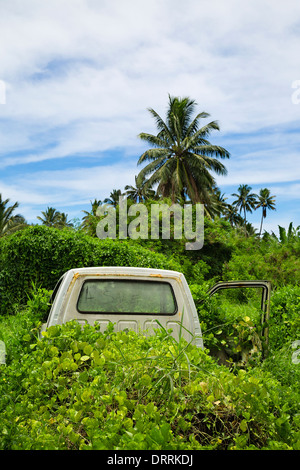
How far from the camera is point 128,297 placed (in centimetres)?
499

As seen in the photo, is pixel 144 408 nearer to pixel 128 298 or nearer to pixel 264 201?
pixel 128 298

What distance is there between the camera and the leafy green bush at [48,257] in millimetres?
13938

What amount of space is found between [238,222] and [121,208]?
64474mm

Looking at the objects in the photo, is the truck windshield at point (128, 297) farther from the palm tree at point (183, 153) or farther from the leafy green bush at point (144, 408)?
the palm tree at point (183, 153)

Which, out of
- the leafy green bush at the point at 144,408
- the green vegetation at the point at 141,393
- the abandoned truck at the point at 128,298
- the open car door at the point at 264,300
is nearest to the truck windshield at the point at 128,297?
the abandoned truck at the point at 128,298

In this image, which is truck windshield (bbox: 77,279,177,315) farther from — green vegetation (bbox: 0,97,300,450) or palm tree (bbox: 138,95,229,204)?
palm tree (bbox: 138,95,229,204)

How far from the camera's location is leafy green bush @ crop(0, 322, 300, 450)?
2033mm

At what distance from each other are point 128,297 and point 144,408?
2.90m

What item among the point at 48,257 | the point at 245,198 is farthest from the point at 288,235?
the point at 245,198

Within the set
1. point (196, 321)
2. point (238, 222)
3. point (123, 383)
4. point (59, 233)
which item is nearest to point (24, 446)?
point (123, 383)

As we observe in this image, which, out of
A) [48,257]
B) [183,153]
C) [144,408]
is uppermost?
[183,153]

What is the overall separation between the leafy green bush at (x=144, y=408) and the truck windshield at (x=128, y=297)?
2128 millimetres

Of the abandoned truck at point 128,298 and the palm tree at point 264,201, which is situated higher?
the palm tree at point 264,201

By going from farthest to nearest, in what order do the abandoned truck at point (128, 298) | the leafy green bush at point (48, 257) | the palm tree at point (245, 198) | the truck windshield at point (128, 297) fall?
the palm tree at point (245, 198) → the leafy green bush at point (48, 257) → the truck windshield at point (128, 297) → the abandoned truck at point (128, 298)
